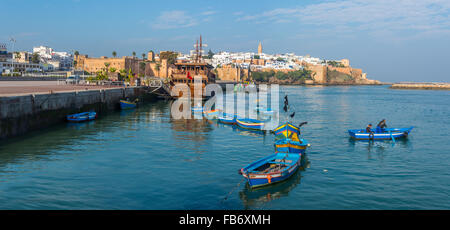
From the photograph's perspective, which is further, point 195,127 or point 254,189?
point 195,127

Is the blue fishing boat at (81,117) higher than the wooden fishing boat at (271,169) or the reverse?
higher

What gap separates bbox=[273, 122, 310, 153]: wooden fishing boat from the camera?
21.5 m

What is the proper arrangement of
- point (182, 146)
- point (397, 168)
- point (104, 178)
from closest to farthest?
point (104, 178)
point (397, 168)
point (182, 146)

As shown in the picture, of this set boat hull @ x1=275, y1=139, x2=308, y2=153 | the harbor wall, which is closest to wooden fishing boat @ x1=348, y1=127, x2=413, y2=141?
boat hull @ x1=275, y1=139, x2=308, y2=153

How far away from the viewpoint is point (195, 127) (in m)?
35.3

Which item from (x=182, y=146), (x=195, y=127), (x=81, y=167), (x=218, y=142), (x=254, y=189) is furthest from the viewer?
(x=195, y=127)

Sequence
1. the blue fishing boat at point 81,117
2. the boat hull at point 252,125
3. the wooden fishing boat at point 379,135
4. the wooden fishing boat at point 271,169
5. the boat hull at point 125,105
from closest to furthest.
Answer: the wooden fishing boat at point 271,169
the wooden fishing boat at point 379,135
the boat hull at point 252,125
the blue fishing boat at point 81,117
the boat hull at point 125,105

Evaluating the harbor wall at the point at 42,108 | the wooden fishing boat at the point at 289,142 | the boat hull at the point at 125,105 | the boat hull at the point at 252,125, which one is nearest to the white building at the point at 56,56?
the boat hull at the point at 125,105

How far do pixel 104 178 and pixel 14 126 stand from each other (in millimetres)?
13506

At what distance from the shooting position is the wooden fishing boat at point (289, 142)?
21.5m

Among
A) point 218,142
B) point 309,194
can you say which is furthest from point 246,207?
point 218,142

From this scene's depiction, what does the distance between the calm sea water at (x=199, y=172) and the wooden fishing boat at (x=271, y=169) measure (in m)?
0.44

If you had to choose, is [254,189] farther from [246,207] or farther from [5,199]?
[5,199]

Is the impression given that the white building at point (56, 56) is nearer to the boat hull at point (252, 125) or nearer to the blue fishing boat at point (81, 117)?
the blue fishing boat at point (81, 117)
